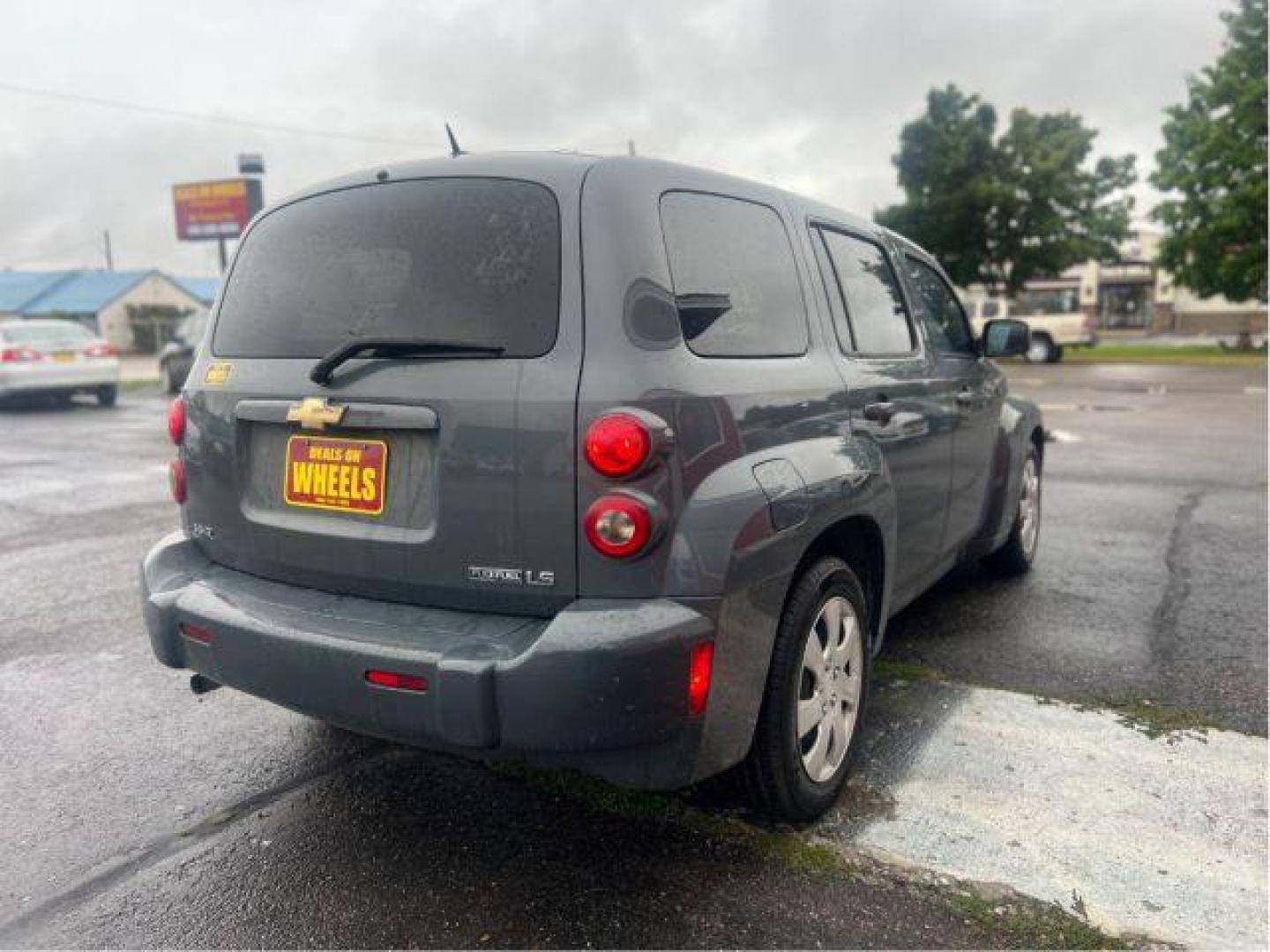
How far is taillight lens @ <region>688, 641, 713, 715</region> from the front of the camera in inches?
87.6

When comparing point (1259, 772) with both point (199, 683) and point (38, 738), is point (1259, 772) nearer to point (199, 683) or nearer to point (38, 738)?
point (199, 683)

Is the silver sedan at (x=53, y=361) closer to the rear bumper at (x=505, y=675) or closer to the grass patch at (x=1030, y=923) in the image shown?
the rear bumper at (x=505, y=675)

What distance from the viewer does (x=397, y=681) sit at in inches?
89.0

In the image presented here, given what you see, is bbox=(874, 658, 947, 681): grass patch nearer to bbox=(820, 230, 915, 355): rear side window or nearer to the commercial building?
bbox=(820, 230, 915, 355): rear side window

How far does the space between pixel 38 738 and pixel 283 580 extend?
1.40 meters

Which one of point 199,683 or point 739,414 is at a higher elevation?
point 739,414

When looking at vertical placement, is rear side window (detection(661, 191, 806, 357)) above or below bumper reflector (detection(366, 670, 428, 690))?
above

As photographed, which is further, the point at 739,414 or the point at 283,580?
the point at 283,580

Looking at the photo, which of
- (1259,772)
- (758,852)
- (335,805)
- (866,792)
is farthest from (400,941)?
(1259,772)

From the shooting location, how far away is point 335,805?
2.88 metres

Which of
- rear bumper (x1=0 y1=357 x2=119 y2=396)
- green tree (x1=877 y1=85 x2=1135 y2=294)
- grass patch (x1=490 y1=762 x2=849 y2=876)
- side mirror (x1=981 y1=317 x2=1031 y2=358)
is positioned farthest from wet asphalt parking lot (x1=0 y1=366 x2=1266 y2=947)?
green tree (x1=877 y1=85 x2=1135 y2=294)

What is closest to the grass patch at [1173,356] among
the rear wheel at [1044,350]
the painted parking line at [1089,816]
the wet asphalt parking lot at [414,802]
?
the rear wheel at [1044,350]

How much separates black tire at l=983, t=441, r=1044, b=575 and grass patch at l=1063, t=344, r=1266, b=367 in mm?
24885

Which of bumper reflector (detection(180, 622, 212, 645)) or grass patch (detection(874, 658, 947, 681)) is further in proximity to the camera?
grass patch (detection(874, 658, 947, 681))
